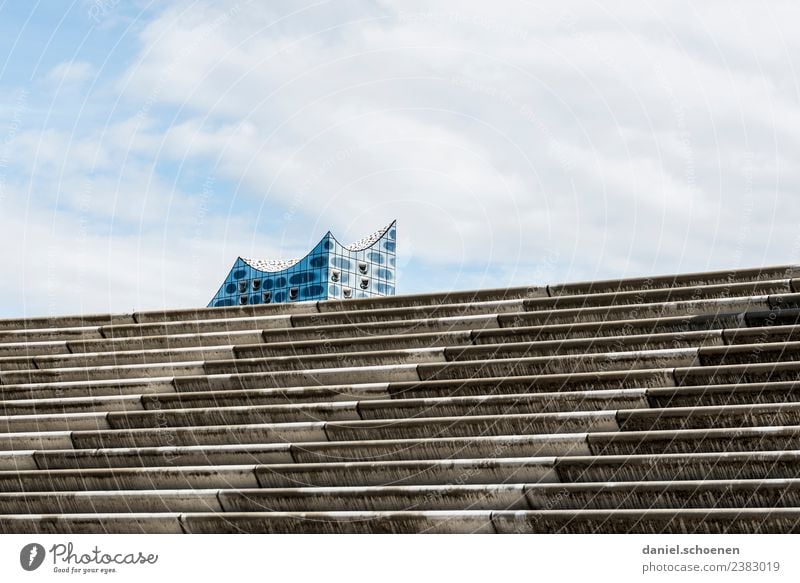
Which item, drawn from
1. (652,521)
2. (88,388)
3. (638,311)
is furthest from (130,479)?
(638,311)

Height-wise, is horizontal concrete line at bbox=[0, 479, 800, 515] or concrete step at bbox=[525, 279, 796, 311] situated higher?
concrete step at bbox=[525, 279, 796, 311]

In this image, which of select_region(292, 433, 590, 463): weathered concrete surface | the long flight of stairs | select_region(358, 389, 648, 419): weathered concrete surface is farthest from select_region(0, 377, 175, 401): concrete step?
select_region(358, 389, 648, 419): weathered concrete surface

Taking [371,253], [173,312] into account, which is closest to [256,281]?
[371,253]

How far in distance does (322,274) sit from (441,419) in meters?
75.7

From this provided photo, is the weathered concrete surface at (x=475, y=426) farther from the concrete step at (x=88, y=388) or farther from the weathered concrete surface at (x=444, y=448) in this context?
the concrete step at (x=88, y=388)

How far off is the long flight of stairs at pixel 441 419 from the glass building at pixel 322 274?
7258 cm

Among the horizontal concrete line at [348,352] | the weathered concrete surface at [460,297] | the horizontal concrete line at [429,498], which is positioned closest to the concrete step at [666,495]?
the horizontal concrete line at [429,498]

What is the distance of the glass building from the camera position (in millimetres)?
81938

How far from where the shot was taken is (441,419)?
259 inches

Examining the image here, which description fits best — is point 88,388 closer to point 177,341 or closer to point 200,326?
point 177,341

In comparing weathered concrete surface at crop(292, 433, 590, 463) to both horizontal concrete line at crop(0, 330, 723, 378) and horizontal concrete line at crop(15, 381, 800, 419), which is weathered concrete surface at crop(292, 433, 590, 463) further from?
horizontal concrete line at crop(0, 330, 723, 378)

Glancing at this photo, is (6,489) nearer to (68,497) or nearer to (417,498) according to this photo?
(68,497)

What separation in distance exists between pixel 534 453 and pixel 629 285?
2.65 meters

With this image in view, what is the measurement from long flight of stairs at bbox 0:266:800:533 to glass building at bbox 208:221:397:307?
7258 cm
